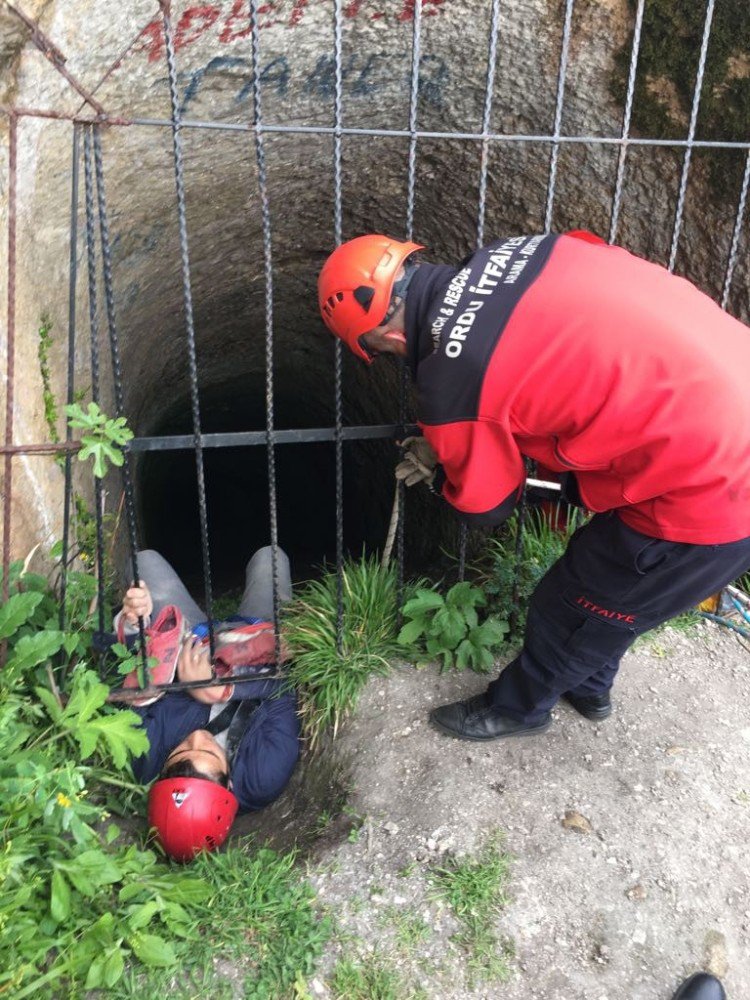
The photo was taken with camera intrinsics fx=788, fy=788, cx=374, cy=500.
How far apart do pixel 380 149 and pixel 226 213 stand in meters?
0.93

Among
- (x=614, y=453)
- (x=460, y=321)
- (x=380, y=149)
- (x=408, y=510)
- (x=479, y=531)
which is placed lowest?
(x=408, y=510)

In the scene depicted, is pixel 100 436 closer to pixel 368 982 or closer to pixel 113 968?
pixel 113 968

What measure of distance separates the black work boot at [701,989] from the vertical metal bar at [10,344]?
102 inches

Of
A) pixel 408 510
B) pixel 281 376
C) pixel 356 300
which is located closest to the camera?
pixel 356 300

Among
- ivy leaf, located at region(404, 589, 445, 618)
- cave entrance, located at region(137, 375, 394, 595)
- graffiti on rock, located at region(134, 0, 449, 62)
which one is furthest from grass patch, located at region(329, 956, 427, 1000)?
cave entrance, located at region(137, 375, 394, 595)

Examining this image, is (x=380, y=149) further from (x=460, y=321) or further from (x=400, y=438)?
(x=460, y=321)

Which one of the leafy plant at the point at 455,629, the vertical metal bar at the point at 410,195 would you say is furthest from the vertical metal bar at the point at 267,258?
the leafy plant at the point at 455,629

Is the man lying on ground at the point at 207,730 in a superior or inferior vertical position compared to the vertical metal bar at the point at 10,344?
inferior

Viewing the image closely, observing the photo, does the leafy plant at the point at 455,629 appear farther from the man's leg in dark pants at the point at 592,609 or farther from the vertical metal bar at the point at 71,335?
the vertical metal bar at the point at 71,335

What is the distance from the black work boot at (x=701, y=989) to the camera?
→ 96.7 inches

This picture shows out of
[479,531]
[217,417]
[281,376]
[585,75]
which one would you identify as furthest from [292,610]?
[217,417]

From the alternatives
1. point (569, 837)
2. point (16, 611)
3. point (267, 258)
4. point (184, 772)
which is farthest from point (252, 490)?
point (569, 837)

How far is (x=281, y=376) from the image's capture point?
7.80m

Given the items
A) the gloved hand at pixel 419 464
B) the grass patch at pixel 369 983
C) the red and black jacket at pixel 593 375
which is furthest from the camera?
the gloved hand at pixel 419 464
